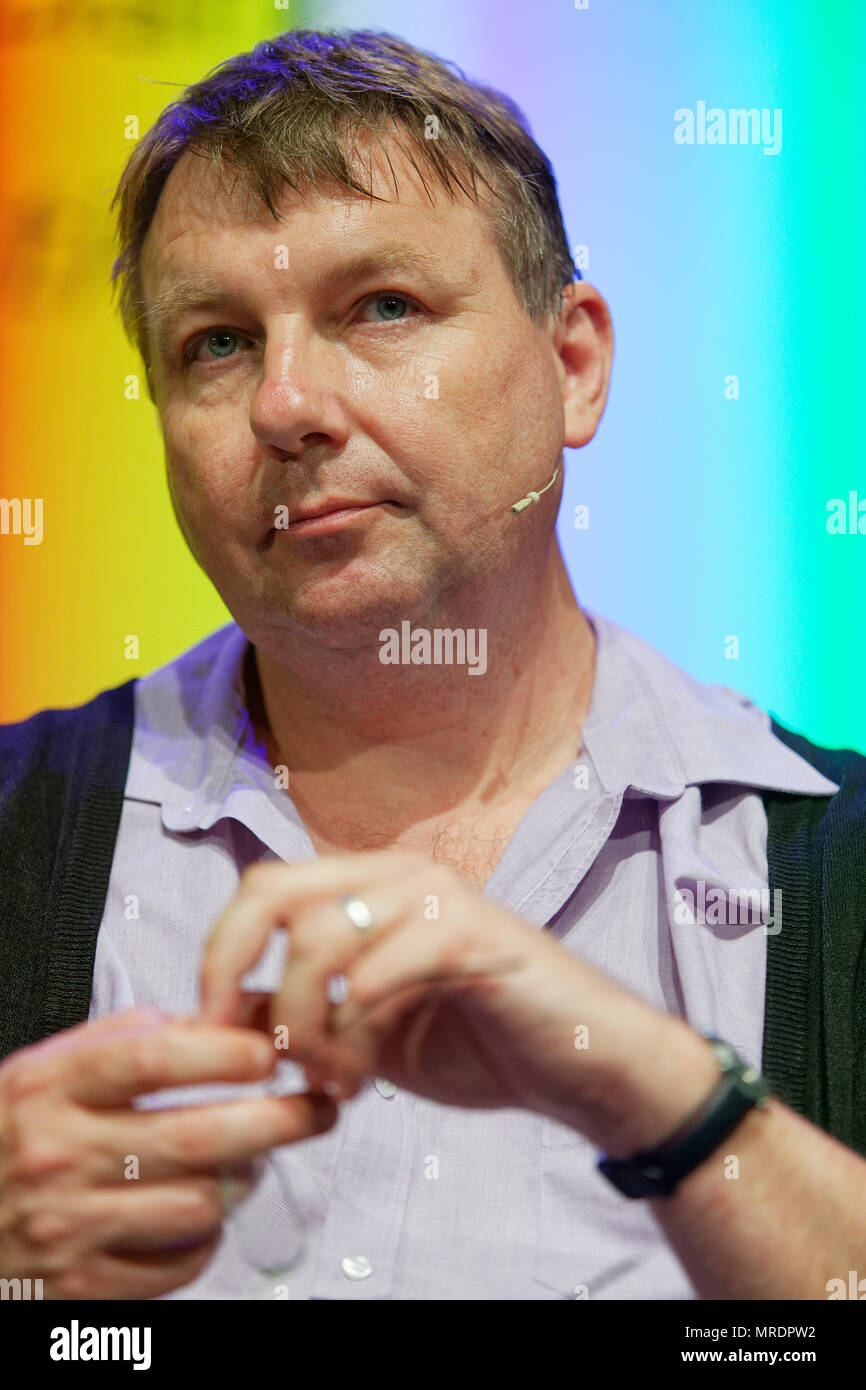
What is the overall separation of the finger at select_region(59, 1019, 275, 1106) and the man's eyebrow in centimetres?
78

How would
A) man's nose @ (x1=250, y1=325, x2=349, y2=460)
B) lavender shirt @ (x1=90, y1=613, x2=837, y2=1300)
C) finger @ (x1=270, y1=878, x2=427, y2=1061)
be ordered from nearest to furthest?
finger @ (x1=270, y1=878, x2=427, y2=1061) < lavender shirt @ (x1=90, y1=613, x2=837, y2=1300) < man's nose @ (x1=250, y1=325, x2=349, y2=460)

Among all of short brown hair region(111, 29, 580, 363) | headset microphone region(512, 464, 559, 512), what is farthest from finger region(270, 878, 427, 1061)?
short brown hair region(111, 29, 580, 363)

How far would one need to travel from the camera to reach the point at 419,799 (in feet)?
4.95

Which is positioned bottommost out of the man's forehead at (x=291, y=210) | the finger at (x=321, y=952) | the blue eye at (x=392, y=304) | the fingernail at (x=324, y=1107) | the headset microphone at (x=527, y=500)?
the fingernail at (x=324, y=1107)

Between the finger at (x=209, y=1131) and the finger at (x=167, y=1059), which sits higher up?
the finger at (x=167, y=1059)

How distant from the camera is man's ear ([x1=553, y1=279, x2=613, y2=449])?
1.59 metres

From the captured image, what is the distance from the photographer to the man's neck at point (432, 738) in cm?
149

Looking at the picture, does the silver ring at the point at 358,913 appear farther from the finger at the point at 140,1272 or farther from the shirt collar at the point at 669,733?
the shirt collar at the point at 669,733

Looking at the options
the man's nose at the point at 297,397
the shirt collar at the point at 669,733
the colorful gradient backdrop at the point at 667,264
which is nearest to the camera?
the man's nose at the point at 297,397

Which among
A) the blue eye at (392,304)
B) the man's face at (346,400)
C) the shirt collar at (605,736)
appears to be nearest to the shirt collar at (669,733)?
the shirt collar at (605,736)

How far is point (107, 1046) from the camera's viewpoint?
86 centimetres

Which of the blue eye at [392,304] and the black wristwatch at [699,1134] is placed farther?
the blue eye at [392,304]

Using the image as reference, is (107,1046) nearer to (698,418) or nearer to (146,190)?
(146,190)

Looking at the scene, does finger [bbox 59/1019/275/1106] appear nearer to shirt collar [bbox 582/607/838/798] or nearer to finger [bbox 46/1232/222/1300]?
finger [bbox 46/1232/222/1300]
